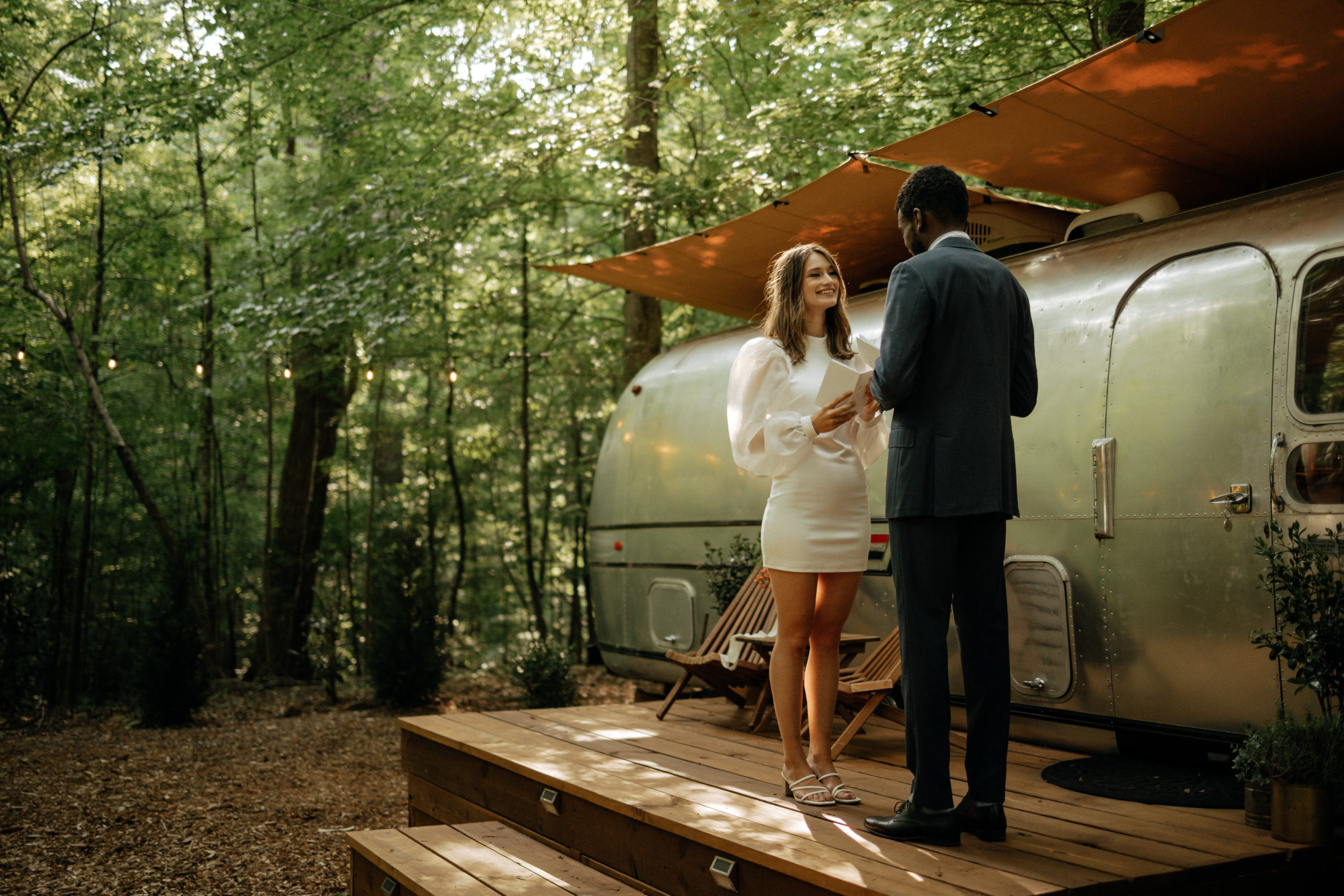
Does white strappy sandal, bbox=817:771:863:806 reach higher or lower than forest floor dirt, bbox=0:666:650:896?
higher

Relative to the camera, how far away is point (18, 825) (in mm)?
5844

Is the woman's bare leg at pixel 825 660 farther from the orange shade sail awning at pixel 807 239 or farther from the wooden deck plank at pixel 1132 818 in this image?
the orange shade sail awning at pixel 807 239

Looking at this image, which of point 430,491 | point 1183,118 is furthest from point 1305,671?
point 430,491

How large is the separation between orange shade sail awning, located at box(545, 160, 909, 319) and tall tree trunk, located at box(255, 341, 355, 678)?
635 cm

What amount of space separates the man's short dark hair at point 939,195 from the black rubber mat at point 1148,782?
6.56ft

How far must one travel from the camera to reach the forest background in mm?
8570

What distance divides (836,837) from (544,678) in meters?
5.55

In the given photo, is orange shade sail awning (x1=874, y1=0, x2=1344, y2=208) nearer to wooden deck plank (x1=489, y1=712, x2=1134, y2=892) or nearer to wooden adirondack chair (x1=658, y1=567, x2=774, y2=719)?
wooden adirondack chair (x1=658, y1=567, x2=774, y2=719)

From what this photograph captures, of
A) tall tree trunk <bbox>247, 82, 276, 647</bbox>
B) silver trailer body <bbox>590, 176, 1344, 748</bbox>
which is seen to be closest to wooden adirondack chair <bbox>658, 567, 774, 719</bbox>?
silver trailer body <bbox>590, 176, 1344, 748</bbox>

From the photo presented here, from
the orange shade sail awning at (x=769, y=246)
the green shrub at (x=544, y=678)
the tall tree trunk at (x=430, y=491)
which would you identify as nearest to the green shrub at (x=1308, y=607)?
the orange shade sail awning at (x=769, y=246)

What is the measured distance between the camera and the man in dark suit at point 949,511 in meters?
2.72

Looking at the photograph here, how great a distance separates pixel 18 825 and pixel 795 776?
5.06 meters

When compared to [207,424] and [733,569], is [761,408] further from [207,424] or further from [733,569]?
[207,424]

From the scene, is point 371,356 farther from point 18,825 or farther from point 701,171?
point 18,825
